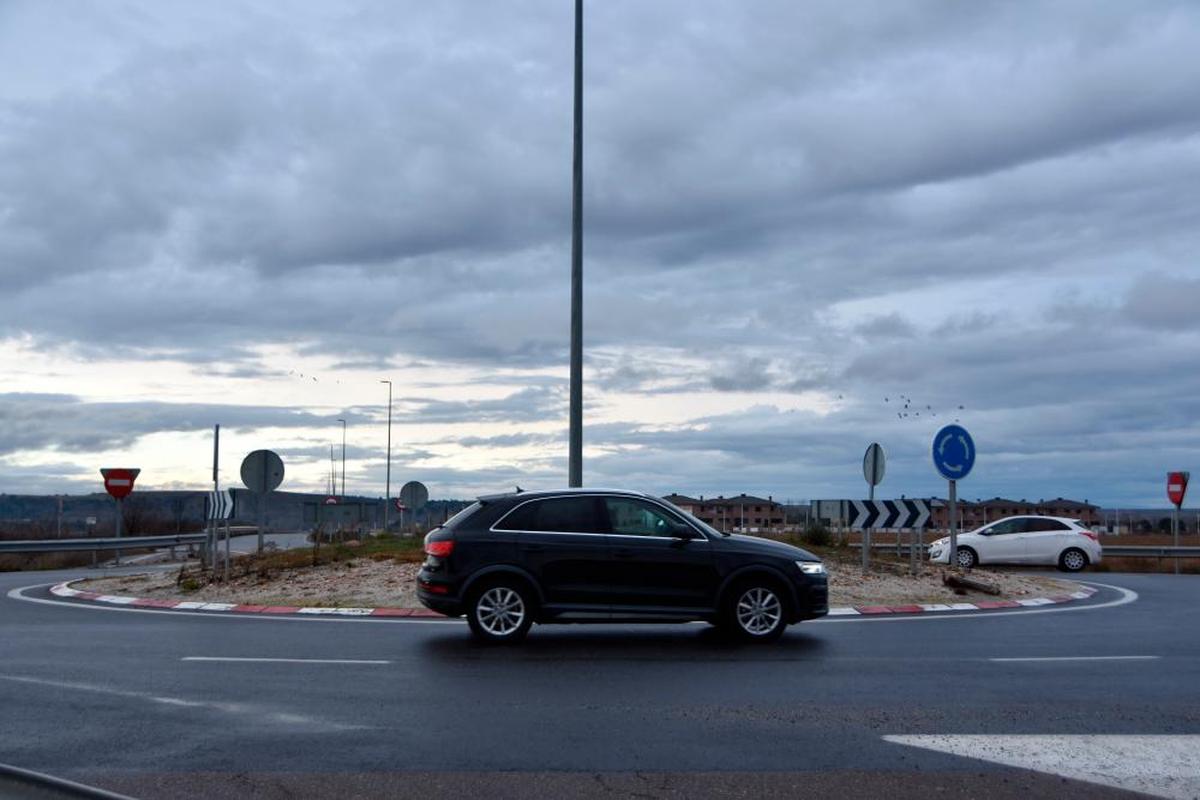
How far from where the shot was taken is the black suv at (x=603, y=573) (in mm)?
13898

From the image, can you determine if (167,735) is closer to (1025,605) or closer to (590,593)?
(590,593)

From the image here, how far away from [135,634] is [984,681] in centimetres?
931

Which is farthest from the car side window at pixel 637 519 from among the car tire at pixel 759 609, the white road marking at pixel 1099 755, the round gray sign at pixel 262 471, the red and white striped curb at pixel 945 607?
the round gray sign at pixel 262 471

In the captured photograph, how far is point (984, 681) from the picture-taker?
451 inches

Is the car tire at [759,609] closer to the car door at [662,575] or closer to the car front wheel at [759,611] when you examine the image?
the car front wheel at [759,611]

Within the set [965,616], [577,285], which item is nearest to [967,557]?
[965,616]

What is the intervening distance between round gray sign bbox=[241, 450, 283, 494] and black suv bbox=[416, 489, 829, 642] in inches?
331

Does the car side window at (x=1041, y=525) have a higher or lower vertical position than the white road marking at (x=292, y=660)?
higher

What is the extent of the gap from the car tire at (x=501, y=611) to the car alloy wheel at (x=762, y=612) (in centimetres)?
238

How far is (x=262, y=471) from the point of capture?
859 inches

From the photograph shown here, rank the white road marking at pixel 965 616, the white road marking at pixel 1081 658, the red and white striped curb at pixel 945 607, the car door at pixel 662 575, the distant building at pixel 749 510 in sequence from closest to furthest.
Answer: the white road marking at pixel 1081 658 < the car door at pixel 662 575 < the white road marking at pixel 965 616 < the red and white striped curb at pixel 945 607 < the distant building at pixel 749 510

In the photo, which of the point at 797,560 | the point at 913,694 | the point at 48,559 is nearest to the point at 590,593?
the point at 797,560

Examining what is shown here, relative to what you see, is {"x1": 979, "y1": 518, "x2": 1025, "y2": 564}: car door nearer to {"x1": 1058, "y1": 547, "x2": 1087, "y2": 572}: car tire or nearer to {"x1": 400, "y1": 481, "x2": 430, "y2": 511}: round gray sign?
{"x1": 1058, "y1": 547, "x2": 1087, "y2": 572}: car tire

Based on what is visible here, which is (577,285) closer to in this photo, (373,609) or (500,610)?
(373,609)
